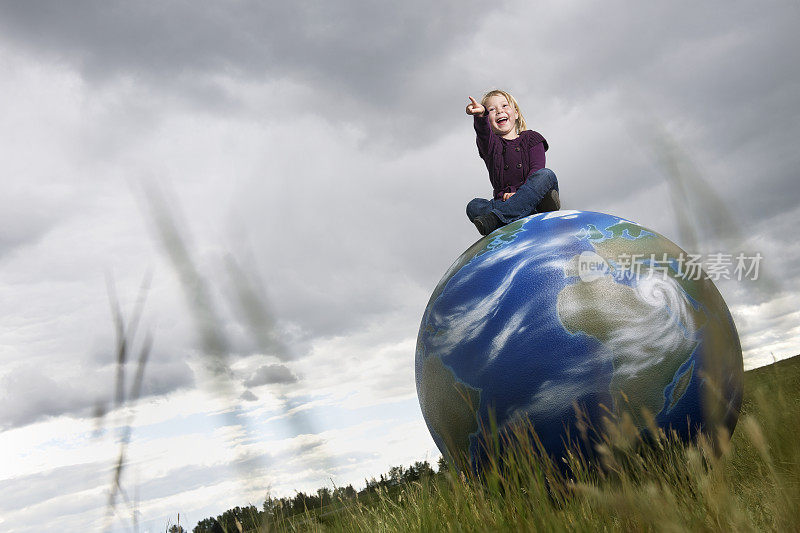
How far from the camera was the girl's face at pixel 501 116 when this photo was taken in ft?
21.0

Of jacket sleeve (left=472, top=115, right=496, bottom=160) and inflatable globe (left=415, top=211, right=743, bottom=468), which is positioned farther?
jacket sleeve (left=472, top=115, right=496, bottom=160)

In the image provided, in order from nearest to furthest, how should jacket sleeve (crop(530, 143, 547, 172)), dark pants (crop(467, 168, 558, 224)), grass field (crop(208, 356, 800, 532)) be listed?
grass field (crop(208, 356, 800, 532))
dark pants (crop(467, 168, 558, 224))
jacket sleeve (crop(530, 143, 547, 172))

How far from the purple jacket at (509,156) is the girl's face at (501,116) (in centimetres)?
6

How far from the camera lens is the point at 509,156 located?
6227 mm

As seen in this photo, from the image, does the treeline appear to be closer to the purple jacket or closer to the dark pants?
the dark pants

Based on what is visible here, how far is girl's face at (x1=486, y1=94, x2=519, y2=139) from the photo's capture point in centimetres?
641

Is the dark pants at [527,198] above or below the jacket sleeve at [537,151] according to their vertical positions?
Answer: below

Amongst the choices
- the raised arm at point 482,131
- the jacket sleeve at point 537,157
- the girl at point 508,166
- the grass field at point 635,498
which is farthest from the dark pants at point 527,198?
the grass field at point 635,498

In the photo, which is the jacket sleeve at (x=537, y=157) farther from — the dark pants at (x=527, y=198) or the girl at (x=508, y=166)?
the dark pants at (x=527, y=198)

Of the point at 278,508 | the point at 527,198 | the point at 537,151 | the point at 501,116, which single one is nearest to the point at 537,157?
the point at 537,151

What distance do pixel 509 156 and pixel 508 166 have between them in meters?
0.10

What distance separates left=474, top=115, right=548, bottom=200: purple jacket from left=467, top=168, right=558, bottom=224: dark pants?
38 cm

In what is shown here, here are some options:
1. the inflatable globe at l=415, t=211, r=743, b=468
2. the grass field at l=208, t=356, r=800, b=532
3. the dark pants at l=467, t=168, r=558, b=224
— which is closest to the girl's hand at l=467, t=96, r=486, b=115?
the dark pants at l=467, t=168, r=558, b=224

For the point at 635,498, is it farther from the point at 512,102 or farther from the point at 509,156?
the point at 512,102
